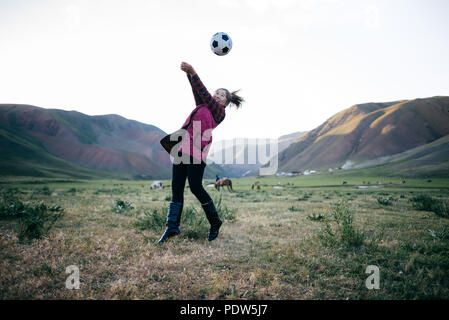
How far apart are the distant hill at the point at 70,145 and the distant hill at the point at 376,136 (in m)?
74.4

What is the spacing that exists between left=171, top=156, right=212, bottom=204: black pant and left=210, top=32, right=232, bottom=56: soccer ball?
271 cm

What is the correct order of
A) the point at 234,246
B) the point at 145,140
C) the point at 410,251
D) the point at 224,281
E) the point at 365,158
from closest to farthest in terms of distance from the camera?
the point at 224,281
the point at 410,251
the point at 234,246
the point at 365,158
the point at 145,140

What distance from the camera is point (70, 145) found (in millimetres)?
129875

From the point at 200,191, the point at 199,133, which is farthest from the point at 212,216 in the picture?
the point at 199,133

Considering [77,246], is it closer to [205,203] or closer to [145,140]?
[205,203]

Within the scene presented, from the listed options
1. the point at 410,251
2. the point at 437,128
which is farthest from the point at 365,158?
the point at 410,251

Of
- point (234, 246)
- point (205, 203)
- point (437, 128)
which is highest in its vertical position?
point (437, 128)

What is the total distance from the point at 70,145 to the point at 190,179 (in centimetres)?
15579

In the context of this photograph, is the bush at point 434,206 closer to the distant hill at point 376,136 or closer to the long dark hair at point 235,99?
the long dark hair at point 235,99

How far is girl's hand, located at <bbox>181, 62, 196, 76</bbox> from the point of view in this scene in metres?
3.90

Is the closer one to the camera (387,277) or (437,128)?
(387,277)

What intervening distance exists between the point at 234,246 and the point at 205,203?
0.97 metres
